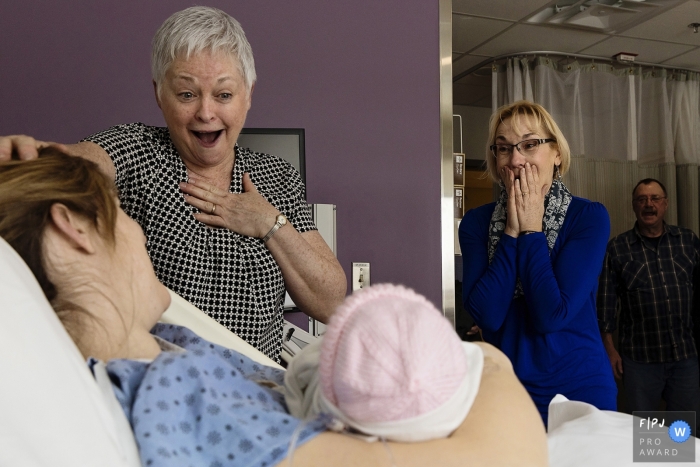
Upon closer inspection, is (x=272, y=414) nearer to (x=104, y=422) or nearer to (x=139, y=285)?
(x=104, y=422)

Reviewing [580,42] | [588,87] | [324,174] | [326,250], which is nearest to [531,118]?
[326,250]

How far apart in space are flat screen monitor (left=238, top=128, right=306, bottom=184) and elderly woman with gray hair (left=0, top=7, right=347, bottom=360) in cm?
99

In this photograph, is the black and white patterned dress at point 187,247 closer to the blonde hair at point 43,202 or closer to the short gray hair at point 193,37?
the short gray hair at point 193,37

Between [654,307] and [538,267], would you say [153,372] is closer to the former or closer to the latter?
[538,267]

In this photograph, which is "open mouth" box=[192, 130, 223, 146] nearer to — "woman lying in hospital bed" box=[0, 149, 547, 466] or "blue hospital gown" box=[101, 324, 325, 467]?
"woman lying in hospital bed" box=[0, 149, 547, 466]

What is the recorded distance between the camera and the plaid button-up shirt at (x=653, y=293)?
3459mm

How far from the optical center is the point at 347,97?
7.99 ft

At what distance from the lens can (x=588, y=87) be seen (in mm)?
4676

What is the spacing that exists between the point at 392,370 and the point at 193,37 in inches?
33.7

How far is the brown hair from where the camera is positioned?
2.26 feet

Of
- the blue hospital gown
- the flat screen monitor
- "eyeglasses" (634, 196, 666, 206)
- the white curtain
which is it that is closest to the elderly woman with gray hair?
the blue hospital gown

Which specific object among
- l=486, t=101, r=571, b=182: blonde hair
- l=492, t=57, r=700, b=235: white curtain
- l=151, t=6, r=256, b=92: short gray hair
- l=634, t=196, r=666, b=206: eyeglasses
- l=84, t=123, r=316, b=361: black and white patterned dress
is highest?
l=492, t=57, r=700, b=235: white curtain

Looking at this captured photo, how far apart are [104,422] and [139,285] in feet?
0.76

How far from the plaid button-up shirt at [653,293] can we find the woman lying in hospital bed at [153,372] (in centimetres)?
308
